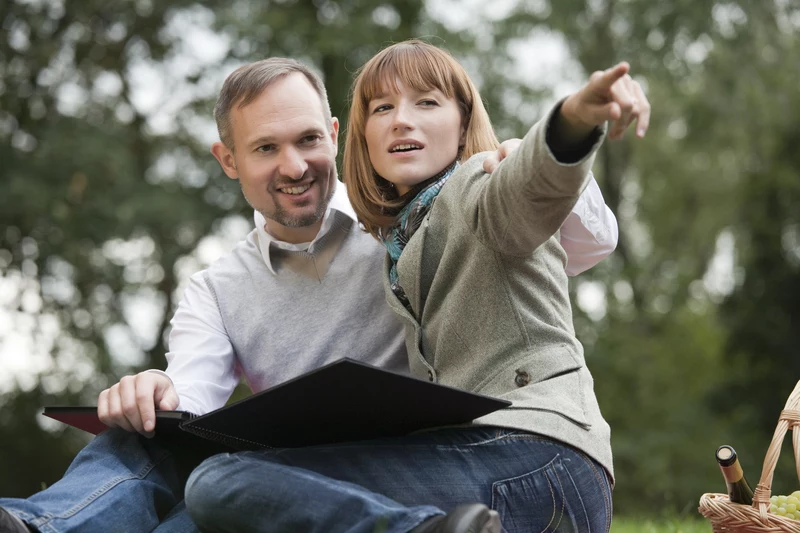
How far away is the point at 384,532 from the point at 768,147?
1169 centimetres

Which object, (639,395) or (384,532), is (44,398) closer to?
(639,395)

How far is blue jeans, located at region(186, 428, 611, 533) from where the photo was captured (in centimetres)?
203

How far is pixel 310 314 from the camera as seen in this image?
2.96m

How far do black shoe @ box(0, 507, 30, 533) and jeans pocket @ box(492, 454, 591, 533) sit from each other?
105cm

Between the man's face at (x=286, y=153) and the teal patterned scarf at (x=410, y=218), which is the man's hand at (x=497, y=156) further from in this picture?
the man's face at (x=286, y=153)

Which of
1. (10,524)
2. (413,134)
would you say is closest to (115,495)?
(10,524)

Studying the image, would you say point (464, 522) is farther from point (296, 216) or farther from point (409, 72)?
point (296, 216)

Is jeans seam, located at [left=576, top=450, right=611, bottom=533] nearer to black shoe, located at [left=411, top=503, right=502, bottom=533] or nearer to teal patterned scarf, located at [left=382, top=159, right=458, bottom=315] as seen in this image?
black shoe, located at [left=411, top=503, right=502, bottom=533]

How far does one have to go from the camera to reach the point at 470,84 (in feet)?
8.65

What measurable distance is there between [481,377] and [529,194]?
0.49 m

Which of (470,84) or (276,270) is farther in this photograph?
(276,270)

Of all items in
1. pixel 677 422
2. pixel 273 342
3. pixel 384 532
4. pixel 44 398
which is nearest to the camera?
pixel 384 532

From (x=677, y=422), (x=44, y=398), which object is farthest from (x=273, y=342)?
(x=677, y=422)

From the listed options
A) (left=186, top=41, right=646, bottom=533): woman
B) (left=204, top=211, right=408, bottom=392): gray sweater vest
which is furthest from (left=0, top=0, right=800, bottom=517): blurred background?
(left=186, top=41, right=646, bottom=533): woman
